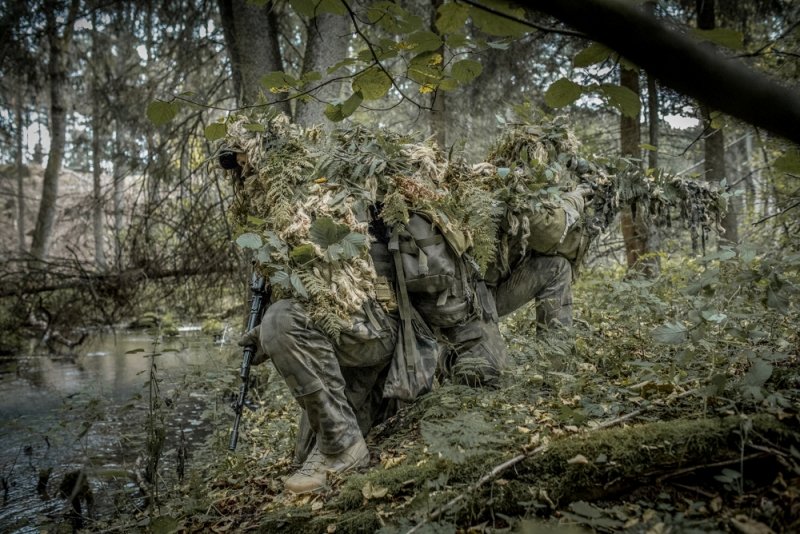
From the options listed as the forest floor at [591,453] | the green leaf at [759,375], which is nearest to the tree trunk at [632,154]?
the forest floor at [591,453]

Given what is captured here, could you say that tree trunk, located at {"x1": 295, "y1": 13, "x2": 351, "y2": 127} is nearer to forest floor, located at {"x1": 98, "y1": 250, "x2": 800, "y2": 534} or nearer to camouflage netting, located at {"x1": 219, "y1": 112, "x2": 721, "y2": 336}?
camouflage netting, located at {"x1": 219, "y1": 112, "x2": 721, "y2": 336}

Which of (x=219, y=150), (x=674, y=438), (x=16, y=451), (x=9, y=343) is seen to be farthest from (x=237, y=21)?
(x=9, y=343)

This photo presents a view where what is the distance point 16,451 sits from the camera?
192 inches

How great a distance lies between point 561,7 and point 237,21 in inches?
229

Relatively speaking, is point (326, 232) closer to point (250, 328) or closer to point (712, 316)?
point (250, 328)

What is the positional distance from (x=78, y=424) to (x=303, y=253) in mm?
3798

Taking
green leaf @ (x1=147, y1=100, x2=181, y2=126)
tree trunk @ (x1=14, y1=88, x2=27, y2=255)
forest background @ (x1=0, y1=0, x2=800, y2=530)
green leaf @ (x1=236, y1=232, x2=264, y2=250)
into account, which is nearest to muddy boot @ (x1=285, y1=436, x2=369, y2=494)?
forest background @ (x1=0, y1=0, x2=800, y2=530)

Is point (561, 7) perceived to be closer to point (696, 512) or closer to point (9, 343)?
point (696, 512)

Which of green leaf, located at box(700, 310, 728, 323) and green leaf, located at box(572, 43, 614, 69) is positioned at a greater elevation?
green leaf, located at box(572, 43, 614, 69)

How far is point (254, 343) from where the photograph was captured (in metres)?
3.25

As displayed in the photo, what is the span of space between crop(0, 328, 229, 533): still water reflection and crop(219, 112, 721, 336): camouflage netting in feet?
4.86

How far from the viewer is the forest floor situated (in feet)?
5.60

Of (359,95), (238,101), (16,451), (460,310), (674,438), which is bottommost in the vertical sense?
(16,451)

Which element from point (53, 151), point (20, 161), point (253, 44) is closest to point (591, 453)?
point (253, 44)
